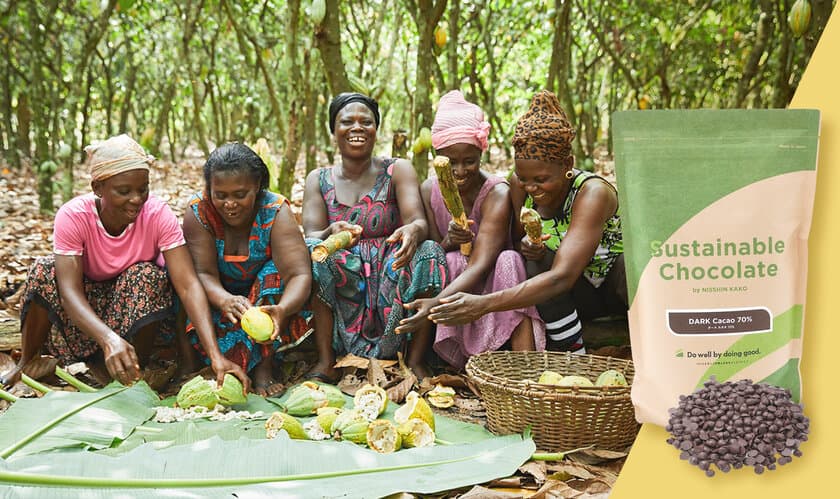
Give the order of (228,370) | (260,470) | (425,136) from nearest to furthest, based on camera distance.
Result: (260,470)
(228,370)
(425,136)

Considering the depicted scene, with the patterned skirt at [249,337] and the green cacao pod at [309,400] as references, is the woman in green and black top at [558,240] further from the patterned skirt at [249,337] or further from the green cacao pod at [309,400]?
the patterned skirt at [249,337]

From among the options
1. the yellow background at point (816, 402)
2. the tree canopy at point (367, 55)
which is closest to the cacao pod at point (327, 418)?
the yellow background at point (816, 402)

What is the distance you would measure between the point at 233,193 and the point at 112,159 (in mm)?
463

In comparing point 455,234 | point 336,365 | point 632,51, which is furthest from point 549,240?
point 632,51

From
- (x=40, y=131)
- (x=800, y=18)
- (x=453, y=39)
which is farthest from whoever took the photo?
(x=40, y=131)

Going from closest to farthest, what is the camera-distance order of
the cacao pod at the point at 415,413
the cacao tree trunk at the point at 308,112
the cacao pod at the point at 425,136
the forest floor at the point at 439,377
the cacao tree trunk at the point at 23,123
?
the forest floor at the point at 439,377, the cacao pod at the point at 415,413, the cacao pod at the point at 425,136, the cacao tree trunk at the point at 308,112, the cacao tree trunk at the point at 23,123

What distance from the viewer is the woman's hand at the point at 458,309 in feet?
8.68

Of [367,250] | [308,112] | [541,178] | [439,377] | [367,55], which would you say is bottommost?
[439,377]

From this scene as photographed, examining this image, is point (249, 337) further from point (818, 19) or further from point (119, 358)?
point (818, 19)

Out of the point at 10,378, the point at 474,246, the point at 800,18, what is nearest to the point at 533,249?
the point at 474,246

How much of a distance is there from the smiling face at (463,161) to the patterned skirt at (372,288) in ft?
1.06

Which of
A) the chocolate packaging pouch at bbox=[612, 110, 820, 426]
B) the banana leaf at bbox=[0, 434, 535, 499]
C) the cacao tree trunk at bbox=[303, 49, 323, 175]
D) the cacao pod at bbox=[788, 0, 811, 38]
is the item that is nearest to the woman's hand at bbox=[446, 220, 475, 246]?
the banana leaf at bbox=[0, 434, 535, 499]

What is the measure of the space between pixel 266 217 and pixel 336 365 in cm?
70

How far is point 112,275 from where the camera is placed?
3.14 metres
